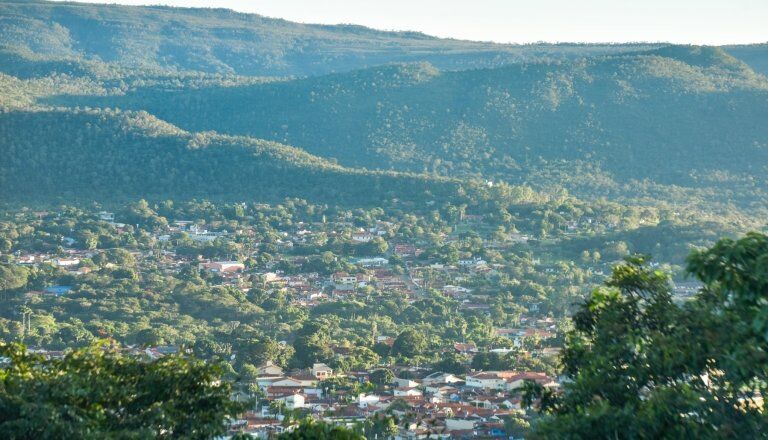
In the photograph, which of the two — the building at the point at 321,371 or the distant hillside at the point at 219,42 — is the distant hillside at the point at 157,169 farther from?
the distant hillside at the point at 219,42

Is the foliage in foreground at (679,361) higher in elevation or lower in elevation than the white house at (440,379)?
higher

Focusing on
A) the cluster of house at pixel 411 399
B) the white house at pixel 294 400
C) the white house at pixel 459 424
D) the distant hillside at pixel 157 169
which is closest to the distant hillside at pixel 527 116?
the distant hillside at pixel 157 169

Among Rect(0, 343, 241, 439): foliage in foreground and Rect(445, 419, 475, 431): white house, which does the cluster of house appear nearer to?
Rect(445, 419, 475, 431): white house

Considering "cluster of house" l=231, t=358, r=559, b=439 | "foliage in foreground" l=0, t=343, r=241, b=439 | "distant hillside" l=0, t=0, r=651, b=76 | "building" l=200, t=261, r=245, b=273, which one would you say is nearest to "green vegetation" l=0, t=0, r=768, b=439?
"foliage in foreground" l=0, t=343, r=241, b=439

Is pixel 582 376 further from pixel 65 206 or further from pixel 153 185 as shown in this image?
pixel 153 185

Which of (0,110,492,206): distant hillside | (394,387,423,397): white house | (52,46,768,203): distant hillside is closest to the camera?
(394,387,423,397): white house

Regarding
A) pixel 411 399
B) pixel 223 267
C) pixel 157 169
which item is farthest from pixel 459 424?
pixel 157 169
